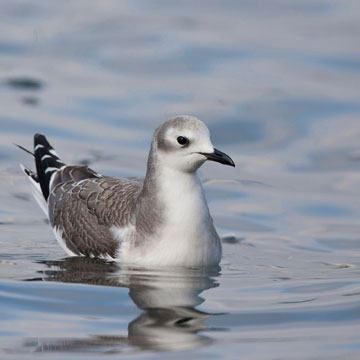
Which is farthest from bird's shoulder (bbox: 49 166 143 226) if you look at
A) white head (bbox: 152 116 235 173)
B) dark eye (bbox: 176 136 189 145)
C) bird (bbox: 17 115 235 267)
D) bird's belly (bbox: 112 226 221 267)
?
dark eye (bbox: 176 136 189 145)

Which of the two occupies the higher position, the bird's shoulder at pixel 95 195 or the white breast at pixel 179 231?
the bird's shoulder at pixel 95 195

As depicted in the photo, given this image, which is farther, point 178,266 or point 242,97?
point 242,97

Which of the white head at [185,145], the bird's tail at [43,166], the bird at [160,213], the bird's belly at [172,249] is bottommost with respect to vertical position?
the bird's belly at [172,249]

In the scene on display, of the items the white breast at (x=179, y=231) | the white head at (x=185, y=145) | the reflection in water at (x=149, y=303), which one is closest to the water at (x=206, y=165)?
the reflection in water at (x=149, y=303)

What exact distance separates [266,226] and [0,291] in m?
3.48

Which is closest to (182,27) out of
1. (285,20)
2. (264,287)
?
(285,20)

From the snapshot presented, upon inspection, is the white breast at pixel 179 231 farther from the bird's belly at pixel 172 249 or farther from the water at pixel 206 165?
the water at pixel 206 165

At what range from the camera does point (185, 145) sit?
8.70m

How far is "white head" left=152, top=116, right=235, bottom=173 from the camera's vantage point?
338 inches

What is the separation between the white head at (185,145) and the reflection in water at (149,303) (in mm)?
893

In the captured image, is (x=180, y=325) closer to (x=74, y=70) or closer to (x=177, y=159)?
(x=177, y=159)

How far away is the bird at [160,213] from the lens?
345 inches

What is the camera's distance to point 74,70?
54.6 ft

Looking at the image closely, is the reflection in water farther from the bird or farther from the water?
the bird
